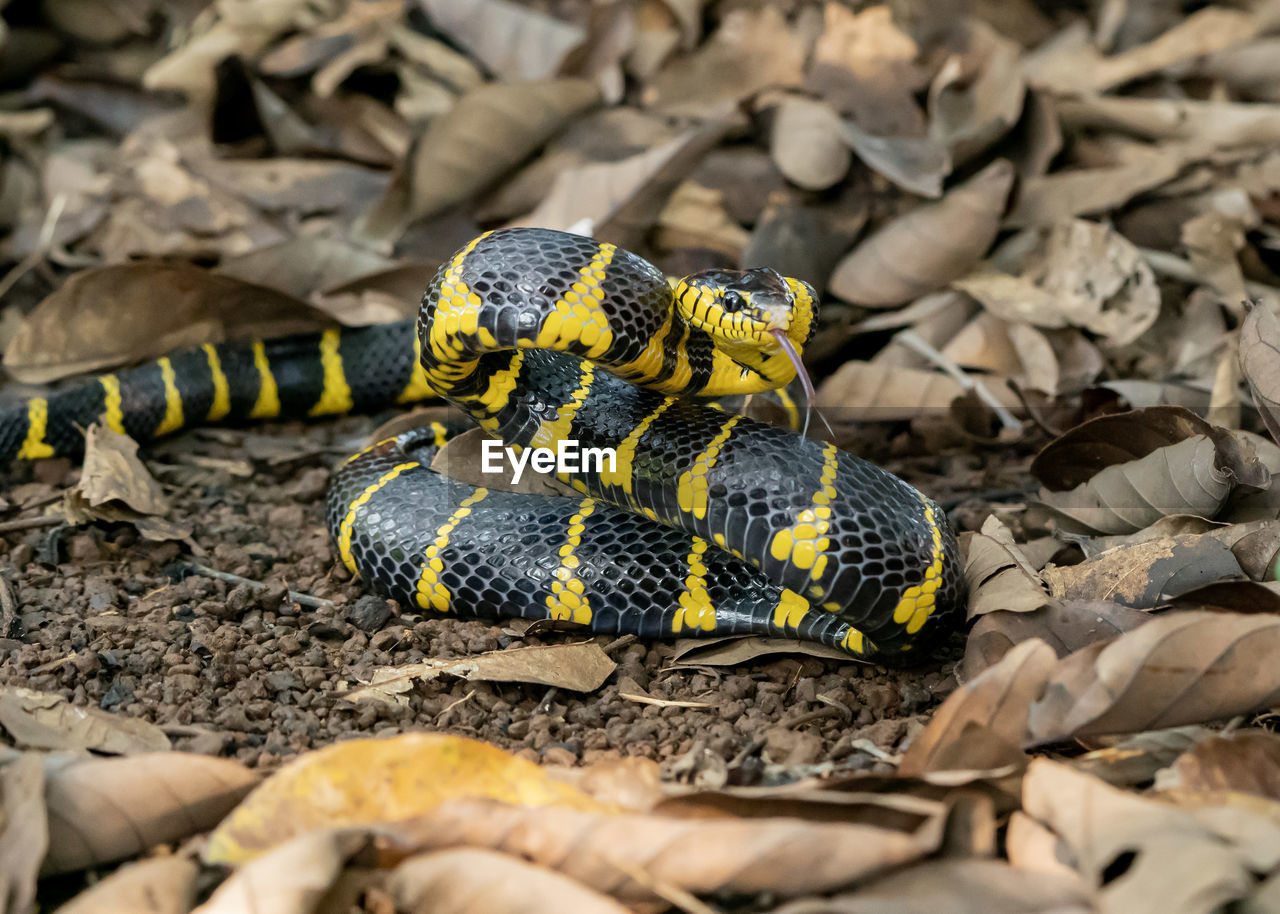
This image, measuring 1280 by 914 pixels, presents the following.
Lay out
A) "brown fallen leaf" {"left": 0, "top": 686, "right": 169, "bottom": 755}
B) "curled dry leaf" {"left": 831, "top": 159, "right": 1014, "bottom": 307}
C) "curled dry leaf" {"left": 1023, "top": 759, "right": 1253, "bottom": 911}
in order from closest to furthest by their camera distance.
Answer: "curled dry leaf" {"left": 1023, "top": 759, "right": 1253, "bottom": 911} < "brown fallen leaf" {"left": 0, "top": 686, "right": 169, "bottom": 755} < "curled dry leaf" {"left": 831, "top": 159, "right": 1014, "bottom": 307}

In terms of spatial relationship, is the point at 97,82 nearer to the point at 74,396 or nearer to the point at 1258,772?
the point at 74,396

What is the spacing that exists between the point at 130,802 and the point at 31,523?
6.42 ft

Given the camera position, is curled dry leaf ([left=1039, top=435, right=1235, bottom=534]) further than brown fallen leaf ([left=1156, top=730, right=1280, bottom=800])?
Yes

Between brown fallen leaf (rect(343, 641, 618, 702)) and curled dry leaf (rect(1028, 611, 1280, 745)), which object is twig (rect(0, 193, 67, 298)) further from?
curled dry leaf (rect(1028, 611, 1280, 745))

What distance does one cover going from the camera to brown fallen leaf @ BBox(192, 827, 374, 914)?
69.1 inches

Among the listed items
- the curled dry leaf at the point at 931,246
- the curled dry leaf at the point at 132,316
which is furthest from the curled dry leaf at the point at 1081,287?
the curled dry leaf at the point at 132,316

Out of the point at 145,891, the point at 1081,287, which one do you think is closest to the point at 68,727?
the point at 145,891

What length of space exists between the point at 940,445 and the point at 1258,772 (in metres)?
2.29

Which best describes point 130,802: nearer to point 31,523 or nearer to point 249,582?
point 249,582

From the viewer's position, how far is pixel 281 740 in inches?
101

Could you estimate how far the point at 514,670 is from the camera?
291cm

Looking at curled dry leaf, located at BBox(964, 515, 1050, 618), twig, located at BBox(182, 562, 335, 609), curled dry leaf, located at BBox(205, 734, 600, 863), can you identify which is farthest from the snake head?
twig, located at BBox(182, 562, 335, 609)

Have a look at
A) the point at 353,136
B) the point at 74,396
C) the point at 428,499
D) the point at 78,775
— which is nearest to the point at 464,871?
the point at 78,775

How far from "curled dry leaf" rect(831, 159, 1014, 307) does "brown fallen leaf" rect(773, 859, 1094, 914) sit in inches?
133
